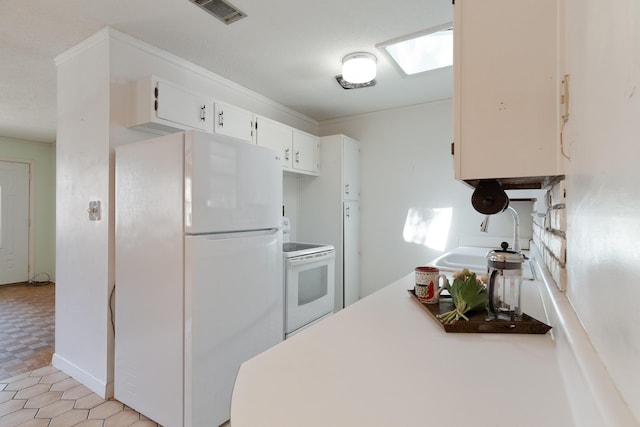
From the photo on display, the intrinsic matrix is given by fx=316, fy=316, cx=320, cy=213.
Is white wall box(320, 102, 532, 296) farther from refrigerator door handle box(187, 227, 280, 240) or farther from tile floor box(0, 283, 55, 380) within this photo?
tile floor box(0, 283, 55, 380)

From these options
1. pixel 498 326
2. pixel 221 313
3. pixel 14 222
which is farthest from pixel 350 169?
pixel 14 222

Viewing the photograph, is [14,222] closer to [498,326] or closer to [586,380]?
[498,326]

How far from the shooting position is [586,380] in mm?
454

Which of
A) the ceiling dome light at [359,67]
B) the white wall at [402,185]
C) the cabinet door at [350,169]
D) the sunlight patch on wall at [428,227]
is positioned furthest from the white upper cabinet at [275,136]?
the sunlight patch on wall at [428,227]

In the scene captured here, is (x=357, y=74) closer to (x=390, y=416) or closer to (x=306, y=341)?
(x=306, y=341)

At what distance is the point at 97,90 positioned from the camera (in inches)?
80.1

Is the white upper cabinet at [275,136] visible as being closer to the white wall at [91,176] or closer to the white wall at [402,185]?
the white wall at [91,176]

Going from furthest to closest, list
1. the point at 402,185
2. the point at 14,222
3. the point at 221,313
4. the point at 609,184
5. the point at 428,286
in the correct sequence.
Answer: the point at 14,222, the point at 402,185, the point at 221,313, the point at 428,286, the point at 609,184

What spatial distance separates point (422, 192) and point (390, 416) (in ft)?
9.84

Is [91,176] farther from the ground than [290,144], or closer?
closer

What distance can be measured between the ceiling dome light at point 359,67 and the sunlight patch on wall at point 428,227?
1588mm

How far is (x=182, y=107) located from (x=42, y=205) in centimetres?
453

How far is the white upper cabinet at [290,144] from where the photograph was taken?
2770mm

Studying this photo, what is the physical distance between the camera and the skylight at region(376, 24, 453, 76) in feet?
6.64
